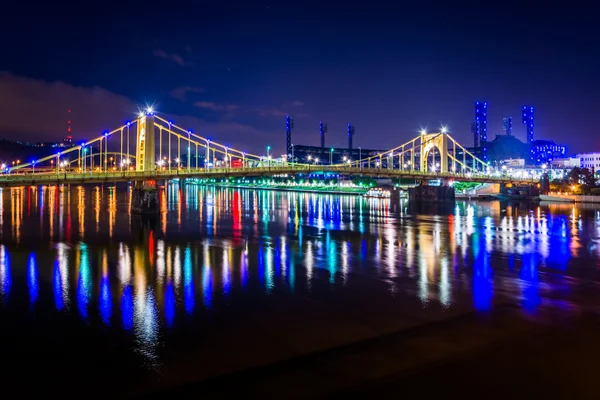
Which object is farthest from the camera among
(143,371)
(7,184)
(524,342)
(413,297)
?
(7,184)

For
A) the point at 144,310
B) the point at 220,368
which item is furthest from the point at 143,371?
the point at 144,310

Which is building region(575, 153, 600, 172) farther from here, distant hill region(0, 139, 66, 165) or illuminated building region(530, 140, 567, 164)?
distant hill region(0, 139, 66, 165)

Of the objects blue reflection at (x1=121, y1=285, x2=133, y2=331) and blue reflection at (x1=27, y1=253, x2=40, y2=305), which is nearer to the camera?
blue reflection at (x1=121, y1=285, x2=133, y2=331)

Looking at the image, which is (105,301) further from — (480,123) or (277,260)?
(480,123)

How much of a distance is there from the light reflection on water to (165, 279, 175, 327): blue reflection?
58mm

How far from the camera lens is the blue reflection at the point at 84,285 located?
41.4ft

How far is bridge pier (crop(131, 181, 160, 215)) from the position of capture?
42.9 meters

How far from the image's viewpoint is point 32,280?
630 inches

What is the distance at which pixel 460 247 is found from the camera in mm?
23703

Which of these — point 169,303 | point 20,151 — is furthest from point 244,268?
point 20,151

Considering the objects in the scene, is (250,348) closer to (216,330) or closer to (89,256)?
(216,330)

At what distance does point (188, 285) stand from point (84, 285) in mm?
3327

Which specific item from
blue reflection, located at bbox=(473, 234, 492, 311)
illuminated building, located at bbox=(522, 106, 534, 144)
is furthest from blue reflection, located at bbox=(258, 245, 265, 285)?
illuminated building, located at bbox=(522, 106, 534, 144)

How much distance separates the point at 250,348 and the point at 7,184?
3548cm
